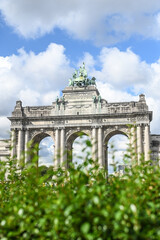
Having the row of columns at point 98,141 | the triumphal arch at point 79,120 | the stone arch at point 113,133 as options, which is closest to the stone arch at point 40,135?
the triumphal arch at point 79,120

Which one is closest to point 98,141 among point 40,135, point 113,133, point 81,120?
point 113,133

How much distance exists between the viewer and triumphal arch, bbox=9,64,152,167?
182 ft

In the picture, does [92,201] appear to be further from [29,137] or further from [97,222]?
[29,137]

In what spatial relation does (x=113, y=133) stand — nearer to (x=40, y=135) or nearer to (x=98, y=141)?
(x=98, y=141)

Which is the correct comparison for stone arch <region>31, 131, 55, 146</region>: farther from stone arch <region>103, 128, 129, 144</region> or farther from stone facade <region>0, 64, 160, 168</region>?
stone arch <region>103, 128, 129, 144</region>

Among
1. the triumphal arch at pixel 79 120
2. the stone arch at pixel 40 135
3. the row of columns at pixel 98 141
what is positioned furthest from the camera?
the stone arch at pixel 40 135

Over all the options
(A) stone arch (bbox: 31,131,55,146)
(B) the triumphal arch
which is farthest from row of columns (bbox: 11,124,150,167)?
(A) stone arch (bbox: 31,131,55,146)

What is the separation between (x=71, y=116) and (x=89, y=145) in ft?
168

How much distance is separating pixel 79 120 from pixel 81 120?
1.27 ft

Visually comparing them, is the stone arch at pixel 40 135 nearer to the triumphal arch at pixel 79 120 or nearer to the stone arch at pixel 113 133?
the triumphal arch at pixel 79 120

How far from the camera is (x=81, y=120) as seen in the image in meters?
57.6

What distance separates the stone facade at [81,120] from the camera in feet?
182

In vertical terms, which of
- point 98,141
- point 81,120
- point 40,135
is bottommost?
point 98,141

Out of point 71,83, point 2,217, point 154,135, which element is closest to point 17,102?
point 71,83
